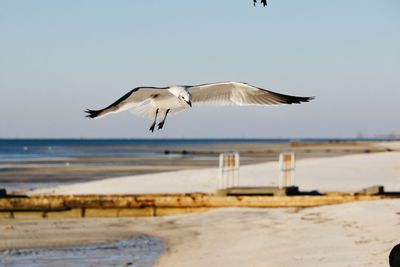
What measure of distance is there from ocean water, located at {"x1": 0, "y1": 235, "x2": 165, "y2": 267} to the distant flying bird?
184 inches

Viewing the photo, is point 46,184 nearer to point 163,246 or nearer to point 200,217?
point 200,217

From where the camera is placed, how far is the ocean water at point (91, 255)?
14898mm

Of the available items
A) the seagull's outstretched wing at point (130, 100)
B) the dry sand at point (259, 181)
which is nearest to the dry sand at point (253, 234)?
the seagull's outstretched wing at point (130, 100)

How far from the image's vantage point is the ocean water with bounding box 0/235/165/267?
1490cm

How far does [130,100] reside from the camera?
949cm

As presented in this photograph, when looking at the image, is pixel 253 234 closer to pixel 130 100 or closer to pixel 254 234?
pixel 254 234

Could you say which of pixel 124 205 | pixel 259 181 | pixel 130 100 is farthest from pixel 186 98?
pixel 259 181

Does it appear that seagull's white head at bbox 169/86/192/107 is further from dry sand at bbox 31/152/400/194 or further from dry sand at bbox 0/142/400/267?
dry sand at bbox 31/152/400/194

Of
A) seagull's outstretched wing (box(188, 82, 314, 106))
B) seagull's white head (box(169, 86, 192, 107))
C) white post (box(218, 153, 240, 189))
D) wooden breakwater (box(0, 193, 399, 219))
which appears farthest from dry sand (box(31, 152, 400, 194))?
seagull's white head (box(169, 86, 192, 107))

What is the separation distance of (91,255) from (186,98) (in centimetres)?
764

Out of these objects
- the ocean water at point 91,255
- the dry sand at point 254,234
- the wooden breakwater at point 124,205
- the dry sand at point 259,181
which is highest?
the dry sand at point 259,181

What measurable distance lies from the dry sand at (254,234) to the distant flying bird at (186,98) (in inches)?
120

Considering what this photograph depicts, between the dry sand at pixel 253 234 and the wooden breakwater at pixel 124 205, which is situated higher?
the wooden breakwater at pixel 124 205

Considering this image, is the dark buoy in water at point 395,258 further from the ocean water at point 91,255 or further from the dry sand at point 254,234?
the ocean water at point 91,255
